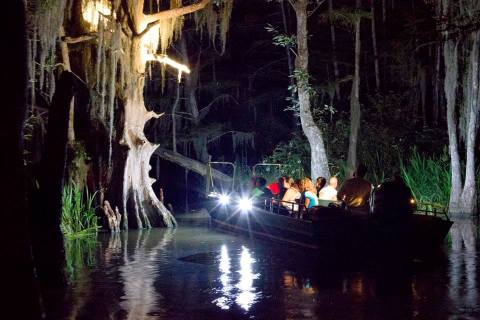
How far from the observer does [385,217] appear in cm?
1213

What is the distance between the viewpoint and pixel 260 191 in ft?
57.5

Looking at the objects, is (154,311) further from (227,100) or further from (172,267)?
(227,100)

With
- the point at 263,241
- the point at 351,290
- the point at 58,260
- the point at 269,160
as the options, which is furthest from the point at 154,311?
the point at 269,160

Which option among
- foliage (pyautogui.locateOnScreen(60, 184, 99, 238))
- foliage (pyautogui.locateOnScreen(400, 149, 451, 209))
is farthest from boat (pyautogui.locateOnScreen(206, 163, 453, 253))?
foliage (pyautogui.locateOnScreen(400, 149, 451, 209))

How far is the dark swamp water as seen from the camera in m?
7.98

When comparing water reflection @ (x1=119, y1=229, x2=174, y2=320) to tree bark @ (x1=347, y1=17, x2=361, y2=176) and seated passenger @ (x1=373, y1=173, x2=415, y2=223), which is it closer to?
seated passenger @ (x1=373, y1=173, x2=415, y2=223)

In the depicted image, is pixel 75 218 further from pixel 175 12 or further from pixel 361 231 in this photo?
pixel 361 231

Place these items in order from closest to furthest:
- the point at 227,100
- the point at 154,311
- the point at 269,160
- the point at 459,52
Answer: the point at 154,311, the point at 459,52, the point at 269,160, the point at 227,100

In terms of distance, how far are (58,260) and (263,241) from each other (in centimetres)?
712

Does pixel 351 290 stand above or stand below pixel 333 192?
below

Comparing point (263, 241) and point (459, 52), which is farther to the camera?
point (459, 52)

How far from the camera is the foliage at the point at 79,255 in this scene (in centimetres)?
1121

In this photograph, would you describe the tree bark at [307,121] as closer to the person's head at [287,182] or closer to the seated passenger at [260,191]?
the seated passenger at [260,191]

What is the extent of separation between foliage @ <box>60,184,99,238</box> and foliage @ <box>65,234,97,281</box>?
25 centimetres
